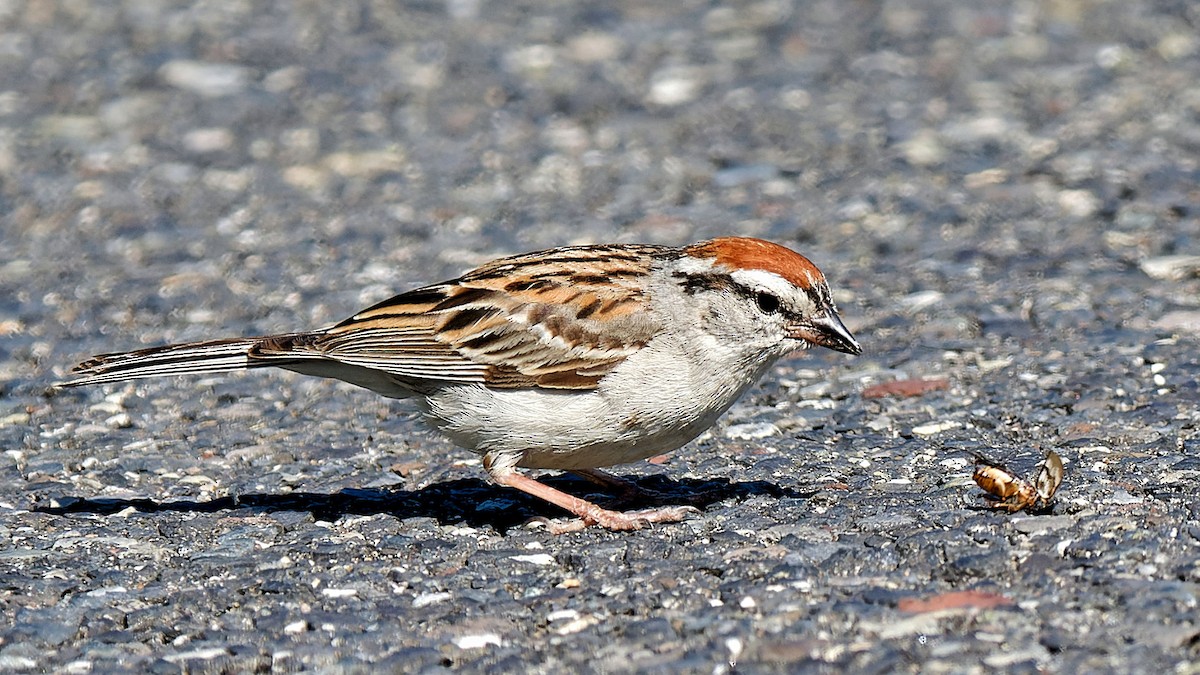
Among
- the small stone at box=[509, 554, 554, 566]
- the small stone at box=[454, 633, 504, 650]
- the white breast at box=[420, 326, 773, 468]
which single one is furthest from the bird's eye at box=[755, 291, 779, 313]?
the small stone at box=[454, 633, 504, 650]

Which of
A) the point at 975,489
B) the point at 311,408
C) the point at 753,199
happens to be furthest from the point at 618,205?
the point at 975,489

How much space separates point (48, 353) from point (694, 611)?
15.0ft

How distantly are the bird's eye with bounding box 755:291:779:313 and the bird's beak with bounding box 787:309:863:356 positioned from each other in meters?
0.10

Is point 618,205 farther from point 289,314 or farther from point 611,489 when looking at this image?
point 611,489

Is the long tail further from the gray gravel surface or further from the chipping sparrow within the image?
the gray gravel surface

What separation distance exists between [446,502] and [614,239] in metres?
3.56

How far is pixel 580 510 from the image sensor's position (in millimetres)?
5922

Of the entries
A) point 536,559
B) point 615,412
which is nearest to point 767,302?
point 615,412

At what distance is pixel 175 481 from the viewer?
667 centimetres

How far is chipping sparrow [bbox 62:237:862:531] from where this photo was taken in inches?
227

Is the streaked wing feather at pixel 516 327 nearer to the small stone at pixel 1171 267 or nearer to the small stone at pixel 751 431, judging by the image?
the small stone at pixel 751 431

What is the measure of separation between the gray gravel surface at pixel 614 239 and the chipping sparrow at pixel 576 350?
381 mm

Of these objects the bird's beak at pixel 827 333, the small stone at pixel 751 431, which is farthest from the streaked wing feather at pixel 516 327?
the small stone at pixel 751 431

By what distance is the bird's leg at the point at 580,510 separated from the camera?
5836mm
